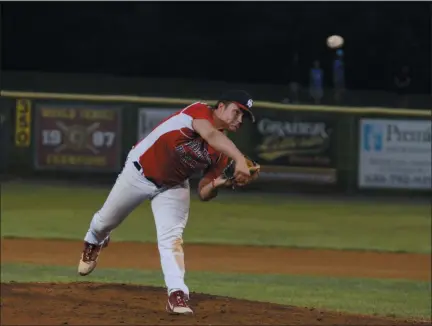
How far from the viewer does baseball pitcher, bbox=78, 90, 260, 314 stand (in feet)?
19.7

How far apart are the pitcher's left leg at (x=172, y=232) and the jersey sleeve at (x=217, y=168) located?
0.61 feet

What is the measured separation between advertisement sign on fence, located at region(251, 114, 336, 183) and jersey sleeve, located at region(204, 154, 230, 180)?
10.2 meters

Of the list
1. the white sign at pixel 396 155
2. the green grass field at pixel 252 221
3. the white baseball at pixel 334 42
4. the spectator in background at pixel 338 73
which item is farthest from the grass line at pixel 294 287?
the white baseball at pixel 334 42

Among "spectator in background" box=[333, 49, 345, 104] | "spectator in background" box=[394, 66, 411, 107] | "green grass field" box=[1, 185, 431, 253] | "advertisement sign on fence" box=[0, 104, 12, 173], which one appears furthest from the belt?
"spectator in background" box=[394, 66, 411, 107]

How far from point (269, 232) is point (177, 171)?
8139 millimetres

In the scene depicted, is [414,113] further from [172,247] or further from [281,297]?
[172,247]

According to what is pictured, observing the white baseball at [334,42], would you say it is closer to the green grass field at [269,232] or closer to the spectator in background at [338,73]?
the spectator in background at [338,73]

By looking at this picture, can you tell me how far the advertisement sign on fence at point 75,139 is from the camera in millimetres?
16656

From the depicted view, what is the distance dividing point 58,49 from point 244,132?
5802 millimetres

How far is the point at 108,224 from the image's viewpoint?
6.70 metres

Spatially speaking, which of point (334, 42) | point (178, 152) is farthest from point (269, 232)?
point (178, 152)

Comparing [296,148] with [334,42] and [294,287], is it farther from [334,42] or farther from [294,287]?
[294,287]

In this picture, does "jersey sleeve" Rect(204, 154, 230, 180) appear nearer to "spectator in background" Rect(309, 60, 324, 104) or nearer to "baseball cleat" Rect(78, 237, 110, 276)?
"baseball cleat" Rect(78, 237, 110, 276)

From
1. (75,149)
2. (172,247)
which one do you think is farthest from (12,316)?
(75,149)
